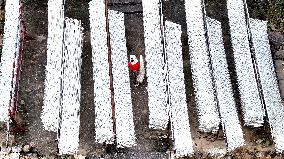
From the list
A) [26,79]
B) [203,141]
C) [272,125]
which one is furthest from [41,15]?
[272,125]

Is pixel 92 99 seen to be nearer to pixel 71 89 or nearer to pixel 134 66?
pixel 71 89

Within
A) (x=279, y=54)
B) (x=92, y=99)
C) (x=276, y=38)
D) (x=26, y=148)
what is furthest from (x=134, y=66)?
(x=276, y=38)

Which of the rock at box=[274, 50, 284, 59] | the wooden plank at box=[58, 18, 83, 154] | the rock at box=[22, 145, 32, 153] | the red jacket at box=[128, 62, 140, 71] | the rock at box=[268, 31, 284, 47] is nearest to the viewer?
the wooden plank at box=[58, 18, 83, 154]

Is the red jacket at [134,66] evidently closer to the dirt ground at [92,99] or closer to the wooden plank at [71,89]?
the dirt ground at [92,99]

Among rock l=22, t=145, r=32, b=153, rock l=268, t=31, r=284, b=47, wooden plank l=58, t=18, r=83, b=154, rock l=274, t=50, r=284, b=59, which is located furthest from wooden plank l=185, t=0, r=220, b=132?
rock l=22, t=145, r=32, b=153

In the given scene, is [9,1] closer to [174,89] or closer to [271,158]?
[174,89]

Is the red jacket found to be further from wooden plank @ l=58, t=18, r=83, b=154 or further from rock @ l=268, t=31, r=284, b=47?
rock @ l=268, t=31, r=284, b=47
